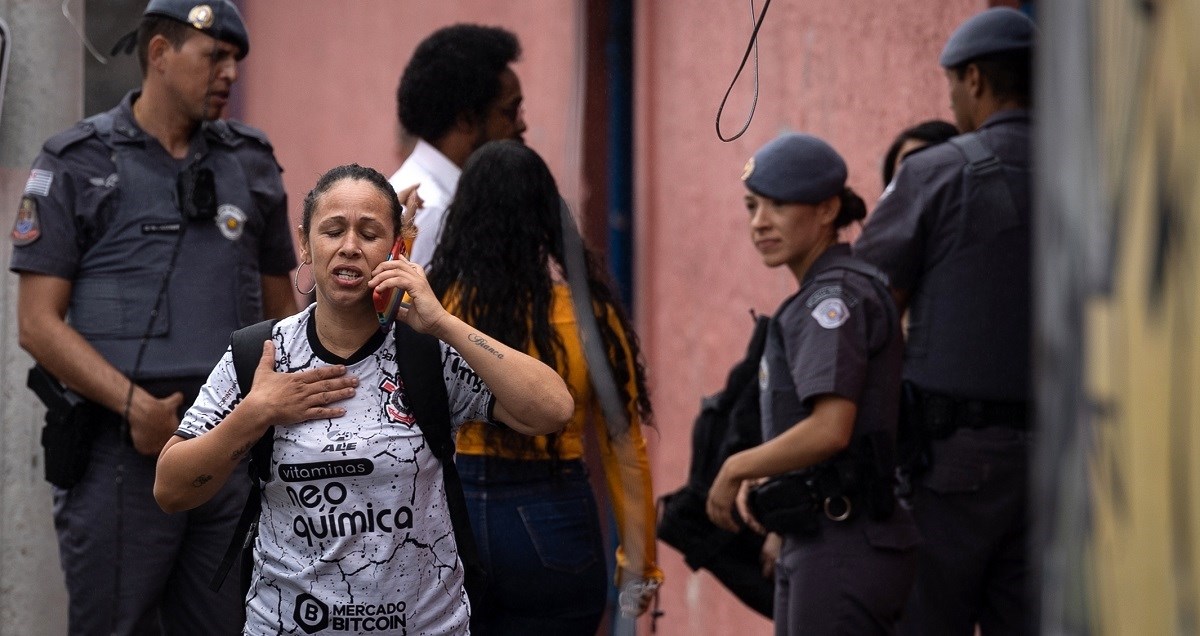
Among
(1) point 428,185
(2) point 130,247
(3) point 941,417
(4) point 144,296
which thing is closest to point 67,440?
(4) point 144,296

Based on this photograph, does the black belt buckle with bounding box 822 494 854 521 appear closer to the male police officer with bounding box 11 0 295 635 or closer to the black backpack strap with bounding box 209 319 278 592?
the black backpack strap with bounding box 209 319 278 592

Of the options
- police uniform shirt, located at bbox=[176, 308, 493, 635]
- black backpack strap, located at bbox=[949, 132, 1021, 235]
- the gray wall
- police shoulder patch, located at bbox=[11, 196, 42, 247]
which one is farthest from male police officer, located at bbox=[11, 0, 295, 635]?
black backpack strap, located at bbox=[949, 132, 1021, 235]

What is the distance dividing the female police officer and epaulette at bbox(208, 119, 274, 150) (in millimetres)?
1529

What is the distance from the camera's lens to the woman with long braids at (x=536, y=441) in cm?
351

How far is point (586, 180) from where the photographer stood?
656 cm

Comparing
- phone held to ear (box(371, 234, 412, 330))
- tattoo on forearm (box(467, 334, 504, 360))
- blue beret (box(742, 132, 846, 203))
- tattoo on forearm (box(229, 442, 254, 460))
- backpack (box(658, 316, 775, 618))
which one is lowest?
backpack (box(658, 316, 775, 618))

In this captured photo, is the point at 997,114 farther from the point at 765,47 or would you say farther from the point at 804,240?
the point at 765,47

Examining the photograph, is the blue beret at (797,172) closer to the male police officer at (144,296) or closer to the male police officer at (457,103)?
the male police officer at (457,103)

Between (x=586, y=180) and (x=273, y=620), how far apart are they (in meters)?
3.94

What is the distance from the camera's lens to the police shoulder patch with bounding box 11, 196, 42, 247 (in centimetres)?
404

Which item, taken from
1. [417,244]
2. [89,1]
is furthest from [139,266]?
[89,1]

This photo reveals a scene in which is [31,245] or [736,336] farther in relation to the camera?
[736,336]

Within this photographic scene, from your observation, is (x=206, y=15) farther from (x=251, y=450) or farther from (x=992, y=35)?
(x=992, y=35)

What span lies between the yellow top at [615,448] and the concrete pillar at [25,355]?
1820mm
